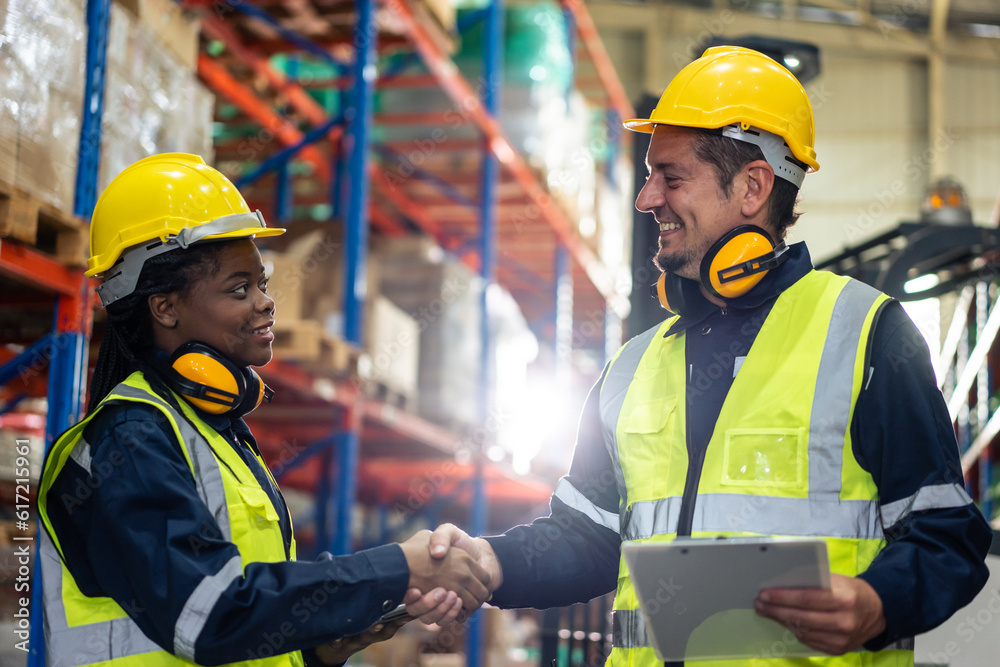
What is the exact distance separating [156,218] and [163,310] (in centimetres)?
25

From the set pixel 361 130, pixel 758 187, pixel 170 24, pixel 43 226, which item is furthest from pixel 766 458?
pixel 361 130

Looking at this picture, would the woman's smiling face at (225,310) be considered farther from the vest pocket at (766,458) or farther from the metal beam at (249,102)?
the metal beam at (249,102)

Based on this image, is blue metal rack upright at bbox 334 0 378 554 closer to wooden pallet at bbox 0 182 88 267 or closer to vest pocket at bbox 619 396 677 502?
wooden pallet at bbox 0 182 88 267

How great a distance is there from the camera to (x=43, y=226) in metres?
3.67

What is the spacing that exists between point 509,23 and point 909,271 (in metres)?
5.84

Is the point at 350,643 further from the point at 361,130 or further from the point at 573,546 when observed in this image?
the point at 361,130

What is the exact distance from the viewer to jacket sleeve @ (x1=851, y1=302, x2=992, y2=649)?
190cm

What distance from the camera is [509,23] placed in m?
9.62

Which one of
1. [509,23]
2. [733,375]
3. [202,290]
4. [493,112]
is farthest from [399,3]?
[733,375]

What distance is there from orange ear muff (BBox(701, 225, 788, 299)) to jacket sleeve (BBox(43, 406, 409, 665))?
3.36 feet

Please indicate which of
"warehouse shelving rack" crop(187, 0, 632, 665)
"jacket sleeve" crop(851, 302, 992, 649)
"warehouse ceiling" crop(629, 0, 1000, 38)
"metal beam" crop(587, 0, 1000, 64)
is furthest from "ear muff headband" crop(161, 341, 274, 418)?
"warehouse ceiling" crop(629, 0, 1000, 38)

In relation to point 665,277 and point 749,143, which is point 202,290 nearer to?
point 665,277

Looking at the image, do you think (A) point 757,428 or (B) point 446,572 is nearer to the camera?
(A) point 757,428

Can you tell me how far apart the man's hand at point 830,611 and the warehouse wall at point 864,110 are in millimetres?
19265
